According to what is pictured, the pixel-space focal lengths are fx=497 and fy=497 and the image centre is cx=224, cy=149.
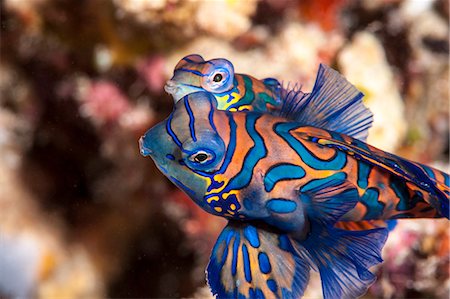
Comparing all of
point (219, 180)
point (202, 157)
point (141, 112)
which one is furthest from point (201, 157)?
point (141, 112)

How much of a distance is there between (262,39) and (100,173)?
1.75m

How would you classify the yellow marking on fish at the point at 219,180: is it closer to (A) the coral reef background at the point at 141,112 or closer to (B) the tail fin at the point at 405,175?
(B) the tail fin at the point at 405,175

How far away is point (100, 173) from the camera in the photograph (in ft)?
13.8

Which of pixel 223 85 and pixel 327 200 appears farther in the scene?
pixel 223 85

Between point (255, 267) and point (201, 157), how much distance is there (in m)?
0.51

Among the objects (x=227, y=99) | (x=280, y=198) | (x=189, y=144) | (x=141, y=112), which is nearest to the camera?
(x=189, y=144)

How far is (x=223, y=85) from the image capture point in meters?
2.00

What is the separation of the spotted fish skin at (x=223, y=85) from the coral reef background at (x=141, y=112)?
127 centimetres

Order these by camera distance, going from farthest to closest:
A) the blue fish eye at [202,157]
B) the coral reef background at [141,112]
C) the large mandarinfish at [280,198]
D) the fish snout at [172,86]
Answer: the coral reef background at [141,112]
the fish snout at [172,86]
the large mandarinfish at [280,198]
the blue fish eye at [202,157]

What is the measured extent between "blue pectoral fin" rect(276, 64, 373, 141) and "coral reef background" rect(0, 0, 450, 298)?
1393 mm

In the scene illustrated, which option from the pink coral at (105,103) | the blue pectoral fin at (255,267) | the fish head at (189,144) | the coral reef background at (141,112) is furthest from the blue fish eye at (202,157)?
the pink coral at (105,103)

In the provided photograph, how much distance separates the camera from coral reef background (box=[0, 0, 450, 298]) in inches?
138

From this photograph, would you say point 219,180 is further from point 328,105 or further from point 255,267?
point 328,105

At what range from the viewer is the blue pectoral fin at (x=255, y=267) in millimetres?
1842
